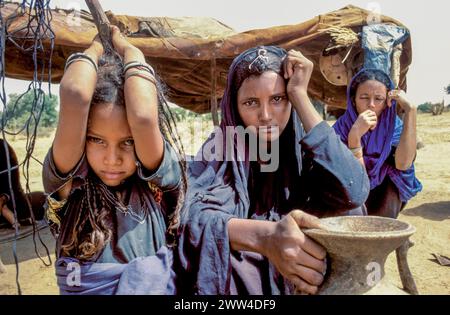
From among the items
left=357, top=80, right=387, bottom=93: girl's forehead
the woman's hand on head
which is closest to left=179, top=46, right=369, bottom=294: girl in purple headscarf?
the woman's hand on head

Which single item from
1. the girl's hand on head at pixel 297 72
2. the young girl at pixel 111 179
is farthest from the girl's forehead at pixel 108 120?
the girl's hand on head at pixel 297 72

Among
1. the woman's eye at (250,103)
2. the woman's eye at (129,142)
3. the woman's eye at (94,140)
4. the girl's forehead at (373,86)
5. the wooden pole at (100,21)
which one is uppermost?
the wooden pole at (100,21)

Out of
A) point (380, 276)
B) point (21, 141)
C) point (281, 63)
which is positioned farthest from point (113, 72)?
point (21, 141)

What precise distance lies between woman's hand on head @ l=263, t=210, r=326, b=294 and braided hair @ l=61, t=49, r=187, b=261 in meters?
0.59

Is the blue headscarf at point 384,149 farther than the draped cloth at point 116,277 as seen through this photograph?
Yes

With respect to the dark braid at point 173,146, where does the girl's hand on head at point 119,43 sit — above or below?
above

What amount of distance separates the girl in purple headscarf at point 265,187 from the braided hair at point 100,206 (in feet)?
0.70

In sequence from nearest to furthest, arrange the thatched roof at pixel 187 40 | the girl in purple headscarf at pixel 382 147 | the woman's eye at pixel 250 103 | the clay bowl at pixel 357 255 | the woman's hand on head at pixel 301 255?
the clay bowl at pixel 357 255 < the woman's hand on head at pixel 301 255 < the woman's eye at pixel 250 103 < the girl in purple headscarf at pixel 382 147 < the thatched roof at pixel 187 40

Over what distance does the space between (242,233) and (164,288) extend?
39 centimetres

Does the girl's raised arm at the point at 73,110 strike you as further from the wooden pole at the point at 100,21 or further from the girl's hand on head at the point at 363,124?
the girl's hand on head at the point at 363,124

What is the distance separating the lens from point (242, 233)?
1.67 metres

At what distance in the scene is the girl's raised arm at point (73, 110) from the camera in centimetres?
148

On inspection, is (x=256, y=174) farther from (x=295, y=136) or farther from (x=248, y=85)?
(x=248, y=85)

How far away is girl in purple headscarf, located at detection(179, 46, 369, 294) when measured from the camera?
1.55 meters
